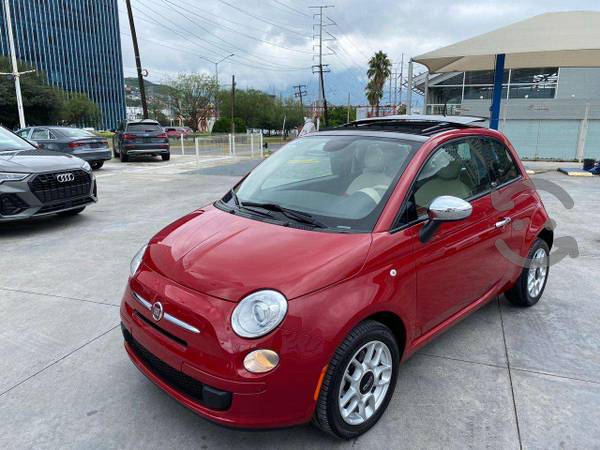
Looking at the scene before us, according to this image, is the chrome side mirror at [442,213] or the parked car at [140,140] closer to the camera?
the chrome side mirror at [442,213]

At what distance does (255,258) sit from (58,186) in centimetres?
532

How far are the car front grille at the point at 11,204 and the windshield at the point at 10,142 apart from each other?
47.4 inches

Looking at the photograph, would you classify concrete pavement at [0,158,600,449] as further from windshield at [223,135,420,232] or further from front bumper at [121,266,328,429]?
windshield at [223,135,420,232]

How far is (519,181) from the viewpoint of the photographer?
12.6 feet

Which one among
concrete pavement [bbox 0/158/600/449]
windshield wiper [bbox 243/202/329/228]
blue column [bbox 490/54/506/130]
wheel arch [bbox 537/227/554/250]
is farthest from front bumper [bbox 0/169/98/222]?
blue column [bbox 490/54/506/130]

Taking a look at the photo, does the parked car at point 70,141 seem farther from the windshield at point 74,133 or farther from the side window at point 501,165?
the side window at point 501,165

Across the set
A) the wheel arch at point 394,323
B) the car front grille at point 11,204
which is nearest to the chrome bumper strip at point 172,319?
the wheel arch at point 394,323

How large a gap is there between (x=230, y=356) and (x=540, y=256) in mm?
3167

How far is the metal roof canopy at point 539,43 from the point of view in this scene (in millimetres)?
10508

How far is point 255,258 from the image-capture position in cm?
234

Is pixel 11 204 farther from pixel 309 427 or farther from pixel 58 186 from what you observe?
pixel 309 427

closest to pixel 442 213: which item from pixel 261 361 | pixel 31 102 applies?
pixel 261 361

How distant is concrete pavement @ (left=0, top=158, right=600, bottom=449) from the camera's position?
8.01 ft

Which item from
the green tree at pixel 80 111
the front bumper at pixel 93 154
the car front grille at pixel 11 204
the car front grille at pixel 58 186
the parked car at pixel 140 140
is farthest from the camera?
the green tree at pixel 80 111
